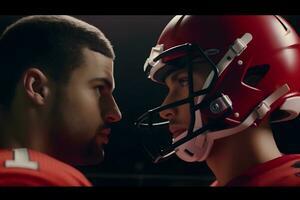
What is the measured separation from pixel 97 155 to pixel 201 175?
0.44 metres

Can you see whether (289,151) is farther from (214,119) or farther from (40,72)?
(40,72)

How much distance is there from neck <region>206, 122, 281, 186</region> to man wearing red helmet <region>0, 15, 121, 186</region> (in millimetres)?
456

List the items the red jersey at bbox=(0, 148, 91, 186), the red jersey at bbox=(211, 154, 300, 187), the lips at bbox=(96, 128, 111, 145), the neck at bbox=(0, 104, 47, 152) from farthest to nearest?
the lips at bbox=(96, 128, 111, 145), the neck at bbox=(0, 104, 47, 152), the red jersey at bbox=(211, 154, 300, 187), the red jersey at bbox=(0, 148, 91, 186)

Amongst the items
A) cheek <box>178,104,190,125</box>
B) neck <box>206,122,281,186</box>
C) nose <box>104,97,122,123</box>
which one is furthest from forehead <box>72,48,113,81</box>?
neck <box>206,122,281,186</box>

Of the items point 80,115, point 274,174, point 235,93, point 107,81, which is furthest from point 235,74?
point 80,115

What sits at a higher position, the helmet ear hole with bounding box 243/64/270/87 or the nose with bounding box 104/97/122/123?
the helmet ear hole with bounding box 243/64/270/87

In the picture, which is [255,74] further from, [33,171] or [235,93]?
[33,171]

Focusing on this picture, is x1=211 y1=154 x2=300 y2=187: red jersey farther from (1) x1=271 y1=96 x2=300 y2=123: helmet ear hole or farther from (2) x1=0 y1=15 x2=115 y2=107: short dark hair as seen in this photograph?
(2) x1=0 y1=15 x2=115 y2=107: short dark hair

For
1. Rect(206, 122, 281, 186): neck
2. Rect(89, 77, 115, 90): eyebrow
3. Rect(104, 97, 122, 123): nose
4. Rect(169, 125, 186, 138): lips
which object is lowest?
Rect(206, 122, 281, 186): neck

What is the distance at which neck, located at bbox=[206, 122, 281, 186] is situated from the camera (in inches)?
85.9

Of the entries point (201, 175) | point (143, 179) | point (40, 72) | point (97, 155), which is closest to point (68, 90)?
point (40, 72)

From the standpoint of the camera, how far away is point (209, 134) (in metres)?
2.19

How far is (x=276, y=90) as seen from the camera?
217cm

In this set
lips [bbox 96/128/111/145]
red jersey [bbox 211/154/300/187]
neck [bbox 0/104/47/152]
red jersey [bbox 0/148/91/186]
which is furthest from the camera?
lips [bbox 96/128/111/145]
